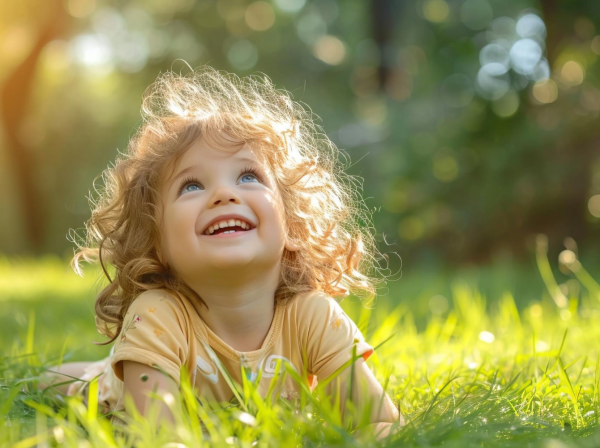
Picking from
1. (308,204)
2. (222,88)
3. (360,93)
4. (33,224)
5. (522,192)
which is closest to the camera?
(308,204)

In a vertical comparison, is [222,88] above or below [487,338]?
above

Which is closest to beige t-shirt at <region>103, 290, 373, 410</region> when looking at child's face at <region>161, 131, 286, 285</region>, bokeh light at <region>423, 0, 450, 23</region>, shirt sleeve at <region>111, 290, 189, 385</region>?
shirt sleeve at <region>111, 290, 189, 385</region>

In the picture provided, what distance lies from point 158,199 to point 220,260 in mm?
356

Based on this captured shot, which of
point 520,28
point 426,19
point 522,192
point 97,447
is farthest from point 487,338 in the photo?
point 426,19

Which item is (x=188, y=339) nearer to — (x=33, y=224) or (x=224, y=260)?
(x=224, y=260)

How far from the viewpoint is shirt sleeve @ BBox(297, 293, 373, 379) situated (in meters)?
1.94

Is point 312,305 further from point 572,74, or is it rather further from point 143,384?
point 572,74

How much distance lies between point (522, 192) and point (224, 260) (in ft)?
18.9

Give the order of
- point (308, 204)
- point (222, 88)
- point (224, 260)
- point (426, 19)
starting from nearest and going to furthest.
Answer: point (224, 260) → point (308, 204) → point (222, 88) → point (426, 19)

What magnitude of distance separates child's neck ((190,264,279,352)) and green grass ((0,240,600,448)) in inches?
10.0

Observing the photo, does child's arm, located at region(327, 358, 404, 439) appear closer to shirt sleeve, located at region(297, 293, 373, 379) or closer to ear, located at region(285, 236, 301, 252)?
shirt sleeve, located at region(297, 293, 373, 379)

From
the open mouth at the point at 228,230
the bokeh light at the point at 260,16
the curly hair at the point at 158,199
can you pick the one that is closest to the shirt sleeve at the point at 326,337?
the curly hair at the point at 158,199

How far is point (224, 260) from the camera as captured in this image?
1850 mm

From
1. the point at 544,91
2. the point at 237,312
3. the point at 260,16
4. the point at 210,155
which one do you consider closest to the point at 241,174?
the point at 210,155
